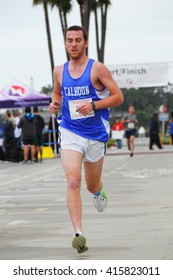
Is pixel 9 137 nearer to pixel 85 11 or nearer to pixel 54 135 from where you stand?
pixel 54 135

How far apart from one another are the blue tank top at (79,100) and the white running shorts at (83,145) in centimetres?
4

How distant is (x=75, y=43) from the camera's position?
31.1 ft

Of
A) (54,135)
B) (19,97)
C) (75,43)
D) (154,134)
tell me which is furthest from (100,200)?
(154,134)

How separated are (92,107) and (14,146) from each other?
75.1ft

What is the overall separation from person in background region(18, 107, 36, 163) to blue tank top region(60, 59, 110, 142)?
65.2ft

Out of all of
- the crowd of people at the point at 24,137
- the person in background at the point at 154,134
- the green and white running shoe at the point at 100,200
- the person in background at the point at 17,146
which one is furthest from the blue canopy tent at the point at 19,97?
the green and white running shoe at the point at 100,200

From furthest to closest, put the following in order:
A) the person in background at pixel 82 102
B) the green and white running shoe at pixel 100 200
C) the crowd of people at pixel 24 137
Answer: the crowd of people at pixel 24 137 < the green and white running shoe at pixel 100 200 < the person in background at pixel 82 102

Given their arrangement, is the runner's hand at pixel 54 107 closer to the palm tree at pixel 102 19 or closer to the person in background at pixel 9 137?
the person in background at pixel 9 137

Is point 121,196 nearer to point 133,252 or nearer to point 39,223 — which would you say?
point 39,223

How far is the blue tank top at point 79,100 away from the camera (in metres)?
9.49

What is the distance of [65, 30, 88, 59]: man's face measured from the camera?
9.49 m

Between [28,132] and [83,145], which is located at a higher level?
[83,145]

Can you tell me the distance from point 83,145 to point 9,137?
22.5 metres

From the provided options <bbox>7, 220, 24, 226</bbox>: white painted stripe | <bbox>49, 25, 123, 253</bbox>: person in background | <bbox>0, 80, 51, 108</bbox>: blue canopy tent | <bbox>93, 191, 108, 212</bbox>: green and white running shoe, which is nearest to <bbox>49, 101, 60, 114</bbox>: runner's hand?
<bbox>49, 25, 123, 253</bbox>: person in background
